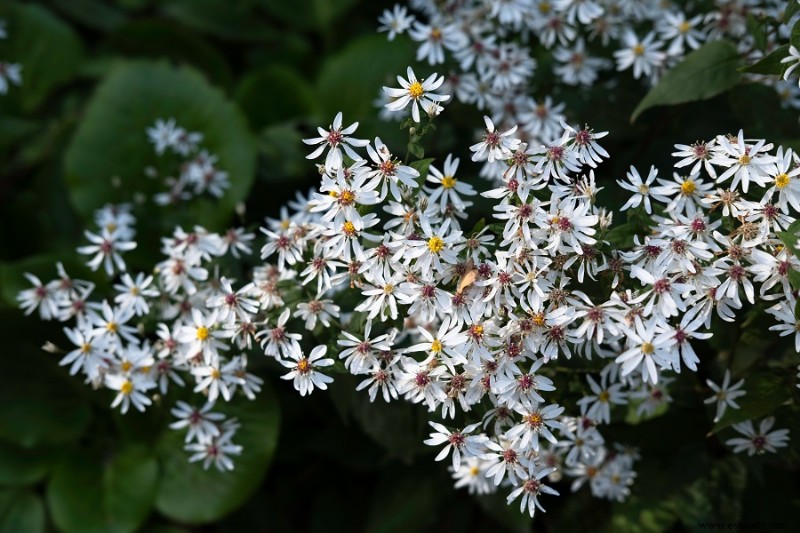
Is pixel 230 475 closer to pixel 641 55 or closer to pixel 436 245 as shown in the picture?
pixel 436 245

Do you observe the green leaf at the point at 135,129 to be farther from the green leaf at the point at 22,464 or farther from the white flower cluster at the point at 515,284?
the white flower cluster at the point at 515,284

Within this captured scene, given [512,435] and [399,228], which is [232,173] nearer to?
[399,228]

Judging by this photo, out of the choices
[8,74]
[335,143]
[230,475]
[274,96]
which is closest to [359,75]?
[274,96]

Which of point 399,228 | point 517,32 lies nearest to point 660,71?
point 517,32

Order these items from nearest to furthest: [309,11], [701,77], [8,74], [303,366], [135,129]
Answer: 1. [303,366]
2. [701,77]
3. [135,129]
4. [8,74]
5. [309,11]

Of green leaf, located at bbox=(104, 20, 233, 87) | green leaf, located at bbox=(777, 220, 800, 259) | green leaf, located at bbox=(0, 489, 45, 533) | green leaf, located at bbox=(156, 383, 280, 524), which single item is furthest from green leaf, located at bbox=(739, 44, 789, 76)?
green leaf, located at bbox=(0, 489, 45, 533)
